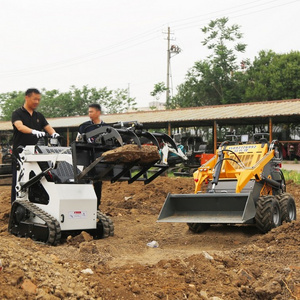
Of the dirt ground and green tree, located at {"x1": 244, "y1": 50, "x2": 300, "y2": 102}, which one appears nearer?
the dirt ground

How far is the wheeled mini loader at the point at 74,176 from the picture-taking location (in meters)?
6.21

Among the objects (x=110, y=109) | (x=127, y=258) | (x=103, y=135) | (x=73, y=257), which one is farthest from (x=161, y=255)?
(x=110, y=109)

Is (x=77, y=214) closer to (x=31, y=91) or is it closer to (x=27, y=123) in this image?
(x=27, y=123)

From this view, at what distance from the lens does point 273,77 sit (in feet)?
140

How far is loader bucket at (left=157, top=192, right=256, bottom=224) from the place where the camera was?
730cm

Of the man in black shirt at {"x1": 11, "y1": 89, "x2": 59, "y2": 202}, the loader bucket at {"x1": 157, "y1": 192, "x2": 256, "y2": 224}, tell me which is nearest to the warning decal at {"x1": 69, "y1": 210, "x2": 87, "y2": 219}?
the man in black shirt at {"x1": 11, "y1": 89, "x2": 59, "y2": 202}

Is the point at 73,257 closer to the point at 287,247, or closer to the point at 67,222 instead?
the point at 67,222

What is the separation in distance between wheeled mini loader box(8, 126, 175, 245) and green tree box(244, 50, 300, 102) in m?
36.6

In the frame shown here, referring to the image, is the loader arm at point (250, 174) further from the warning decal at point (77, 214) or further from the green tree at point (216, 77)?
the green tree at point (216, 77)

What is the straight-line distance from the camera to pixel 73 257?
5547mm

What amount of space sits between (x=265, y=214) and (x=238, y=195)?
51 cm

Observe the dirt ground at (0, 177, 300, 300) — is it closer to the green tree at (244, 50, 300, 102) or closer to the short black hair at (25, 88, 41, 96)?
the short black hair at (25, 88, 41, 96)

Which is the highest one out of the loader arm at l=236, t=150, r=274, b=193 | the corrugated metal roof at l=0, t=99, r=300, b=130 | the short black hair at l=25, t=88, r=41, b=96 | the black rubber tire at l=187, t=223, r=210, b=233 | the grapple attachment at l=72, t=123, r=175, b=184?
the short black hair at l=25, t=88, r=41, b=96

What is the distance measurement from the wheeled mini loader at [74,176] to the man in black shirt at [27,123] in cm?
19
